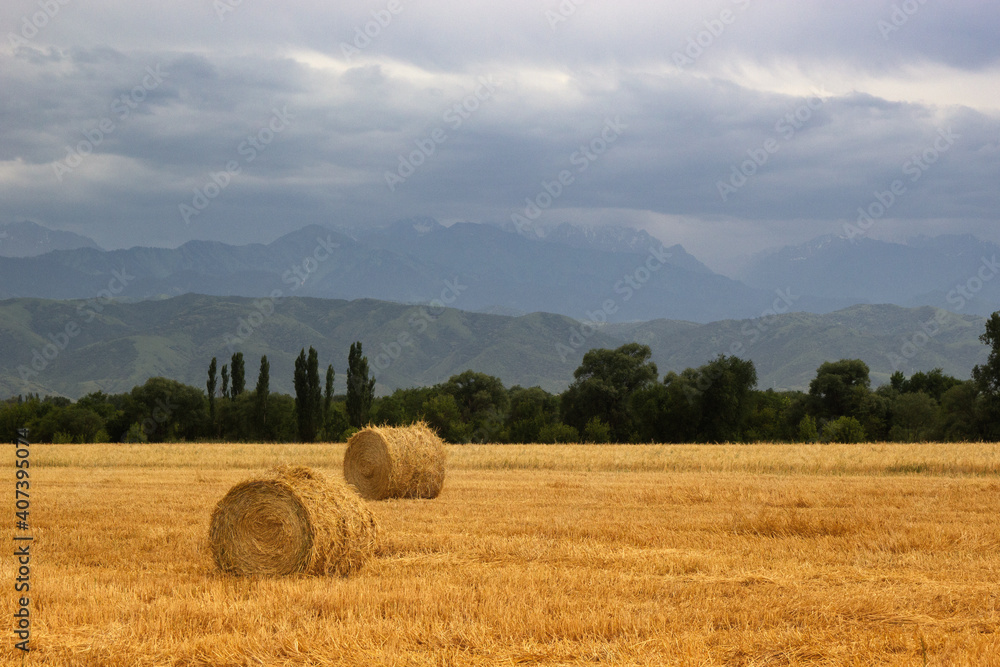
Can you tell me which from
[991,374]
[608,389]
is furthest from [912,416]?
[608,389]

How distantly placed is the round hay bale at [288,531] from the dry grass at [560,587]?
11.6 inches

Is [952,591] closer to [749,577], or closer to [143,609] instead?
[749,577]

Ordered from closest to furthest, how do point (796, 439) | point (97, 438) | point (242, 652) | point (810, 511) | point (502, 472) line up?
point (242, 652) < point (810, 511) < point (502, 472) < point (796, 439) < point (97, 438)

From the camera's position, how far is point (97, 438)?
7231 centimetres

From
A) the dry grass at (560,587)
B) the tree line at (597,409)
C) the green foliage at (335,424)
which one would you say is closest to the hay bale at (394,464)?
the dry grass at (560,587)

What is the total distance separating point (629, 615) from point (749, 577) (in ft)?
7.45

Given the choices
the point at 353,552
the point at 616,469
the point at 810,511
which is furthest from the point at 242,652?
the point at 616,469

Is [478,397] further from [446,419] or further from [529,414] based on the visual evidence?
[446,419]

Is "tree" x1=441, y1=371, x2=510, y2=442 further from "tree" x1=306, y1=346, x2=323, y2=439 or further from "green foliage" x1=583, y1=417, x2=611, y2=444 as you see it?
"tree" x1=306, y1=346, x2=323, y2=439

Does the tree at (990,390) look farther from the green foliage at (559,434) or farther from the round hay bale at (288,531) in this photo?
the round hay bale at (288,531)

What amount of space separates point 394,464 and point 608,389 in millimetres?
48107

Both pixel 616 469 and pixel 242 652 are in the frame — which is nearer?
pixel 242 652

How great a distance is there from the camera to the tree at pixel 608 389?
6700 centimetres

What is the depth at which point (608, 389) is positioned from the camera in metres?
66.8
